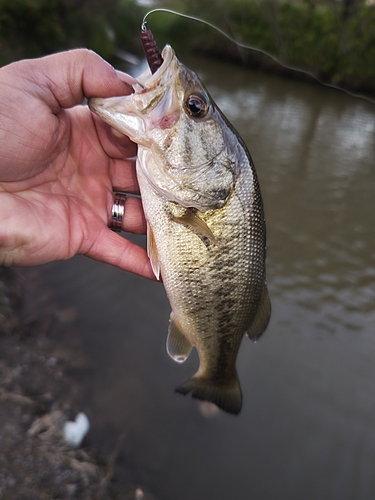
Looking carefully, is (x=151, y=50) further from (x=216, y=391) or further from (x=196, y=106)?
(x=216, y=391)

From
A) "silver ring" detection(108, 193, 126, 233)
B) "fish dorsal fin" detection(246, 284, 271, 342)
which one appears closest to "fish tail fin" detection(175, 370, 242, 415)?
"fish dorsal fin" detection(246, 284, 271, 342)

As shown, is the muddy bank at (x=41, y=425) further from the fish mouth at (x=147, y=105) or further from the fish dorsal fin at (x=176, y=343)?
the fish mouth at (x=147, y=105)

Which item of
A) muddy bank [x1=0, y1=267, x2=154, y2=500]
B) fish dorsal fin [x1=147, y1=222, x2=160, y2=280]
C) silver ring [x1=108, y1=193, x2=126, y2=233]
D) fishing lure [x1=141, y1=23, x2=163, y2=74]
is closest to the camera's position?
fishing lure [x1=141, y1=23, x2=163, y2=74]

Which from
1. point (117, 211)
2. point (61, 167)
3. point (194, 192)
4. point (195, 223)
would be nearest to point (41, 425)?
point (117, 211)

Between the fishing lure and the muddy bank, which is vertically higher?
the fishing lure

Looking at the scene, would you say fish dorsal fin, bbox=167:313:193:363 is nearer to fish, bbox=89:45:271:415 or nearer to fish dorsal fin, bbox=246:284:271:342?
fish, bbox=89:45:271:415

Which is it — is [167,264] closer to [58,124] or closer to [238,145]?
[238,145]
